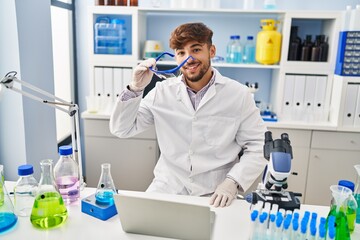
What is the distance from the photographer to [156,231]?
1058 millimetres

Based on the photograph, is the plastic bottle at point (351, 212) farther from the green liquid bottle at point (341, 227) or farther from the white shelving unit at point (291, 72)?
the white shelving unit at point (291, 72)

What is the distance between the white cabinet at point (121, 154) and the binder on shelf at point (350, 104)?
4.93 feet

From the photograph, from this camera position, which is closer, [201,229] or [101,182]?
[201,229]

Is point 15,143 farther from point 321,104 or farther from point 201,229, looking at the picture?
point 321,104

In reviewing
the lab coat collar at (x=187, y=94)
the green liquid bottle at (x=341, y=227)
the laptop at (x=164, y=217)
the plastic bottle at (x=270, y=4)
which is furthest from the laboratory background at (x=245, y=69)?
the green liquid bottle at (x=341, y=227)

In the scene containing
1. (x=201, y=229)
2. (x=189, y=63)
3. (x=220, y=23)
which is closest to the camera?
(x=201, y=229)

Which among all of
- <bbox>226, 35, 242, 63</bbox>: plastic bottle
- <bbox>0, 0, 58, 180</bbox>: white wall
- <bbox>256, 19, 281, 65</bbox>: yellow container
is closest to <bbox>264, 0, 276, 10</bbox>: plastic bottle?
<bbox>256, 19, 281, 65</bbox>: yellow container

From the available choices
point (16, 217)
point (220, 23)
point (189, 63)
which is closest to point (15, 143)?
point (16, 217)

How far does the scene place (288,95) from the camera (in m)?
2.69

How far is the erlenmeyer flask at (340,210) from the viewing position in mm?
930

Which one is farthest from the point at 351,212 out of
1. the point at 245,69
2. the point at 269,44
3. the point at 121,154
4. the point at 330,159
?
the point at 245,69

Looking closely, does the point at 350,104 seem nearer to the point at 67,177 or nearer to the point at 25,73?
the point at 67,177

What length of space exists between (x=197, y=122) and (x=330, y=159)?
1.47m

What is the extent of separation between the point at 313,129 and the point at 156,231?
189 centimetres
